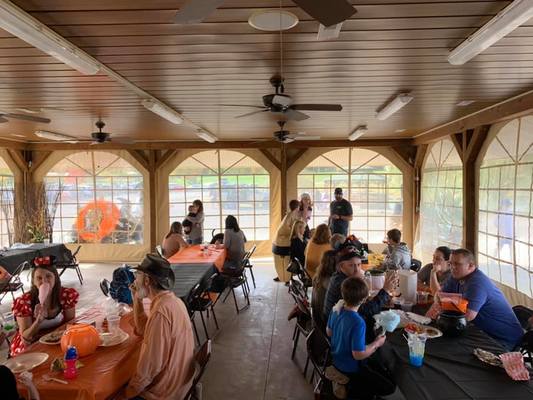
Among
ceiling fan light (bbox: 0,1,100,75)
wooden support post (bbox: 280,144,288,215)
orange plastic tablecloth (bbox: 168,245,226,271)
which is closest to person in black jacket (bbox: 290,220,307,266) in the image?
orange plastic tablecloth (bbox: 168,245,226,271)

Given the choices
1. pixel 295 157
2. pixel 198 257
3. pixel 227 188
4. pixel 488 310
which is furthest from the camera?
pixel 227 188

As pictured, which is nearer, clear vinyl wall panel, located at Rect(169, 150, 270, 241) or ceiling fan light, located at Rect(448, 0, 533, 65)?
ceiling fan light, located at Rect(448, 0, 533, 65)

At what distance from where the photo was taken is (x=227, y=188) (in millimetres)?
9422

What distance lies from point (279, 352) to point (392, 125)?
457 centimetres

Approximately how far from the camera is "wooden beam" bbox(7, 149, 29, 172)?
9156 millimetres

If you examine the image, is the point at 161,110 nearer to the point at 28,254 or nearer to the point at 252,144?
the point at 28,254

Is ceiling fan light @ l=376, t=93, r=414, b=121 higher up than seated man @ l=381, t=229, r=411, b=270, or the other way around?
ceiling fan light @ l=376, t=93, r=414, b=121

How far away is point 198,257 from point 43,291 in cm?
265

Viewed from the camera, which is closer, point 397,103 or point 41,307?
point 41,307

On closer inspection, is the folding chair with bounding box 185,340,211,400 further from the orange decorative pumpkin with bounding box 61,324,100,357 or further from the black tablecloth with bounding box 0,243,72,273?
the black tablecloth with bounding box 0,243,72,273

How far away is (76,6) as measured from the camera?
222 cm

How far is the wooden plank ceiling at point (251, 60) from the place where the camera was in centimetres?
235

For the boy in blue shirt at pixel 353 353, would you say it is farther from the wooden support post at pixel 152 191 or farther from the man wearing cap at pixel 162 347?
the wooden support post at pixel 152 191

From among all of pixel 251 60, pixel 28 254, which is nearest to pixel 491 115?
pixel 251 60
